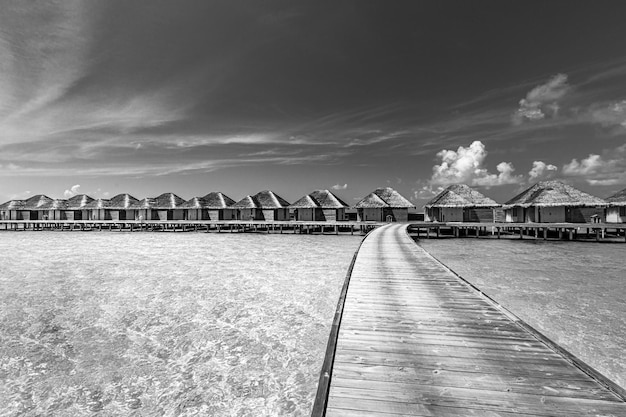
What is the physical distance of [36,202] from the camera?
44.9m

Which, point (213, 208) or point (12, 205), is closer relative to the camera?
point (213, 208)

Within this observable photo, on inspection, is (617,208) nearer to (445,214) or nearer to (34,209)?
(445,214)

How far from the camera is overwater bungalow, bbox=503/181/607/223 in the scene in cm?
2845

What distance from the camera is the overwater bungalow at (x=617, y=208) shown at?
28009 mm

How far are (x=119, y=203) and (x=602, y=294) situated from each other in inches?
1916

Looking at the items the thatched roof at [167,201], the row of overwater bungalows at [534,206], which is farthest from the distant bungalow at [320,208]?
the thatched roof at [167,201]

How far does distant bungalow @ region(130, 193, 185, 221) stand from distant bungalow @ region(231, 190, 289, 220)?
27.9 ft

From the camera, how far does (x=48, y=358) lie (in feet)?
18.7

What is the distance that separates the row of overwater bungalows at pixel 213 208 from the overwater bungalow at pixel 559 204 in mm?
11569

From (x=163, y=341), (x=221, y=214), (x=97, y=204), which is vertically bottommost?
(x=163, y=341)

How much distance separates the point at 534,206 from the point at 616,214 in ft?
23.8

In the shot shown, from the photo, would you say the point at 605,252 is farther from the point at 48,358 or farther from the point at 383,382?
the point at 48,358

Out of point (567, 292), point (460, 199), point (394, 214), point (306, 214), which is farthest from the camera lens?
point (306, 214)

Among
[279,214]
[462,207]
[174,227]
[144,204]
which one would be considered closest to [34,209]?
[144,204]
